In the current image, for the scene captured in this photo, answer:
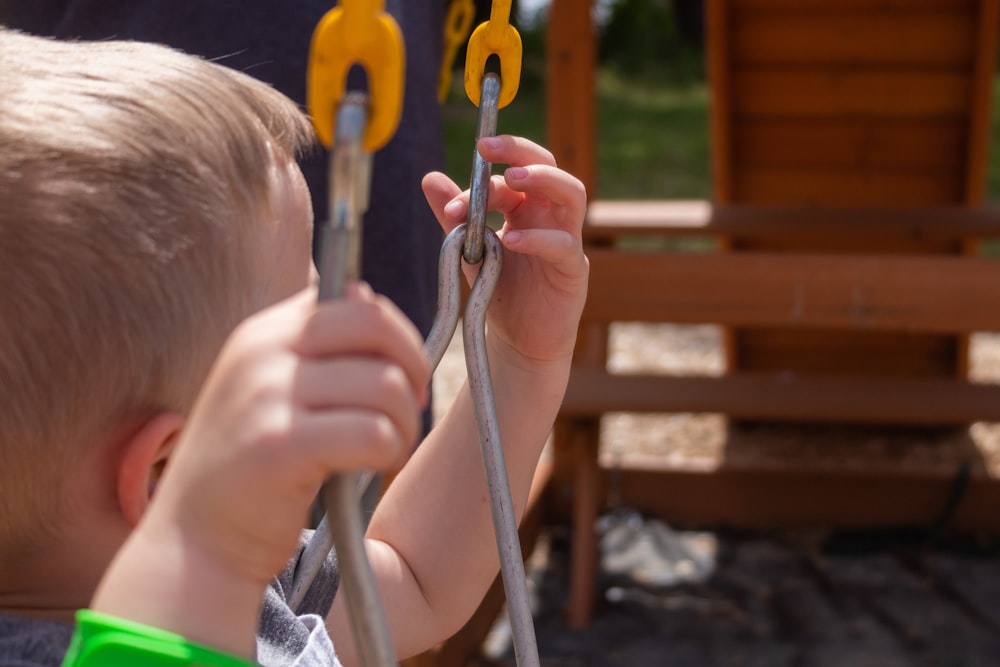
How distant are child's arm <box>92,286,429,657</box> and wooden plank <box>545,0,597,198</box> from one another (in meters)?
2.17

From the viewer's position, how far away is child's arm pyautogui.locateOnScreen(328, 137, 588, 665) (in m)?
0.87

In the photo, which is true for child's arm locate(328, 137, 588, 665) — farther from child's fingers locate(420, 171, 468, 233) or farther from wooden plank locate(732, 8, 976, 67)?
wooden plank locate(732, 8, 976, 67)

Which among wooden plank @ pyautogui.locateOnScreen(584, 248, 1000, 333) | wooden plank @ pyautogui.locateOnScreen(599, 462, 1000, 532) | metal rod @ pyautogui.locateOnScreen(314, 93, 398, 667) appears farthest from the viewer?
wooden plank @ pyautogui.locateOnScreen(599, 462, 1000, 532)

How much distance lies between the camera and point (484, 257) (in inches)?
29.1

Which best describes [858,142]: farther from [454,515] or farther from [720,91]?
[454,515]

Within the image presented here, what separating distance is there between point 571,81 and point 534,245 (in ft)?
6.21

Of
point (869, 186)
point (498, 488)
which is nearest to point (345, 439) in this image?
point (498, 488)

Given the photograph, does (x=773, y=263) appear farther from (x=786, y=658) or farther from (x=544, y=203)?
(x=544, y=203)

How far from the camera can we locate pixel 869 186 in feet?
10.9

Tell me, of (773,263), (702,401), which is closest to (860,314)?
(773,263)

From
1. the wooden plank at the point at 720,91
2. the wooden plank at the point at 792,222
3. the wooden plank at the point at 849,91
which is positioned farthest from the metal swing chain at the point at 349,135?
the wooden plank at the point at 849,91

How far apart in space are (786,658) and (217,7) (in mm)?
1627

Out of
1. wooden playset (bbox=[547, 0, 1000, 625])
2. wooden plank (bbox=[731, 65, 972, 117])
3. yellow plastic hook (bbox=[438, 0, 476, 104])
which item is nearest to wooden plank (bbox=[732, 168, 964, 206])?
wooden playset (bbox=[547, 0, 1000, 625])

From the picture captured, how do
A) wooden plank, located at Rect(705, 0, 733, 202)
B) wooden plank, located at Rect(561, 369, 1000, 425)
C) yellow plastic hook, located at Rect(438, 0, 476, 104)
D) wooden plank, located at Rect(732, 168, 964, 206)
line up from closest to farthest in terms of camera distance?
yellow plastic hook, located at Rect(438, 0, 476, 104) → wooden plank, located at Rect(561, 369, 1000, 425) → wooden plank, located at Rect(705, 0, 733, 202) → wooden plank, located at Rect(732, 168, 964, 206)
